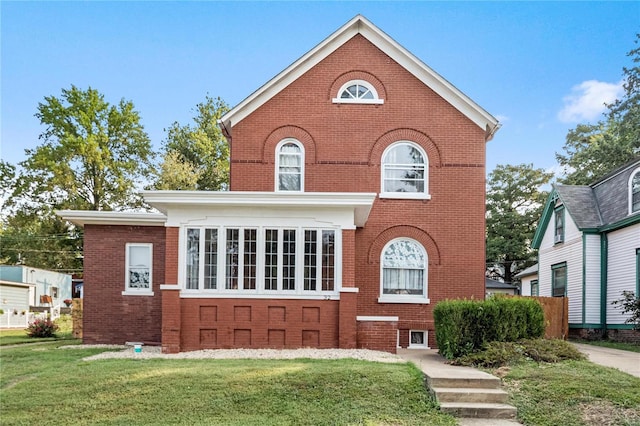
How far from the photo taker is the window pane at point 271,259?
12.5 metres

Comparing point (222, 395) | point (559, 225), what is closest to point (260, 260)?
point (222, 395)

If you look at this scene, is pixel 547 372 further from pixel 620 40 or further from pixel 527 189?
pixel 527 189

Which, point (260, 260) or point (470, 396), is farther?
point (260, 260)

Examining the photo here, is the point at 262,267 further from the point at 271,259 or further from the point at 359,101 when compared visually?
the point at 359,101

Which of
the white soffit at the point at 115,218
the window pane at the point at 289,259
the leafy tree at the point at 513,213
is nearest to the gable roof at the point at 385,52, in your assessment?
the white soffit at the point at 115,218

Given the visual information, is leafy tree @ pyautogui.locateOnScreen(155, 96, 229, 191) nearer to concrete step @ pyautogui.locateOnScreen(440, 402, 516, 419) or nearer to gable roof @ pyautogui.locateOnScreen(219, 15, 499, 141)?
gable roof @ pyautogui.locateOnScreen(219, 15, 499, 141)

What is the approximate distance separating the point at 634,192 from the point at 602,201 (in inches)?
98.6

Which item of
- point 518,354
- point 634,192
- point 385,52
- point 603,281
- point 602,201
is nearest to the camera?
point 518,354

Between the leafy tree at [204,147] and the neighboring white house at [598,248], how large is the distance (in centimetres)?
2232

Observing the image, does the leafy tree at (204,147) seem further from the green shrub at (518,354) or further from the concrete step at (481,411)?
the concrete step at (481,411)

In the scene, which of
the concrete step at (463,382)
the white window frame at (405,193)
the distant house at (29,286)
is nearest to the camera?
the concrete step at (463,382)

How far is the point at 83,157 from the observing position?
34.5 m

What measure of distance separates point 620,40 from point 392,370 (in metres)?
29.4

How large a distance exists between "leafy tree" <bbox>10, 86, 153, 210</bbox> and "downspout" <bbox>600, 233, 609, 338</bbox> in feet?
89.8
